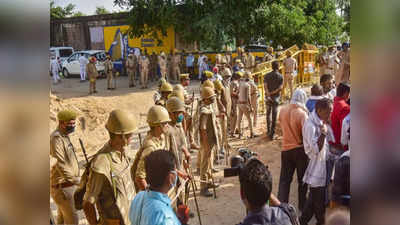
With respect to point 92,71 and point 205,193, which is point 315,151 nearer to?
point 205,193

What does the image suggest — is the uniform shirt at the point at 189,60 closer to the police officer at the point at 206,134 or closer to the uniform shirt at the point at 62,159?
the police officer at the point at 206,134

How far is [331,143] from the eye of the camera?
4711mm

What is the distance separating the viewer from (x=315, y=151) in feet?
14.2

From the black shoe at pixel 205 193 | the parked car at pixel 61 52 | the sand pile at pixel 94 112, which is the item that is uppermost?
the parked car at pixel 61 52

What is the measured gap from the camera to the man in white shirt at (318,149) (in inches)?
168

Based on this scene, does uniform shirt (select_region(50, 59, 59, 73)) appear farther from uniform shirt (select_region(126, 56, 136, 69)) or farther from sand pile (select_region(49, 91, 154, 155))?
sand pile (select_region(49, 91, 154, 155))

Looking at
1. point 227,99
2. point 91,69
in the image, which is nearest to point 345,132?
point 227,99

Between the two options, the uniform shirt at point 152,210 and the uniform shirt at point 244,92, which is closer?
the uniform shirt at point 152,210

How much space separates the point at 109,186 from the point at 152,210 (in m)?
1.04

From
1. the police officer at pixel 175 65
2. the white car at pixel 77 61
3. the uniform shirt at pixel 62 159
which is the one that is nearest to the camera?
the uniform shirt at pixel 62 159

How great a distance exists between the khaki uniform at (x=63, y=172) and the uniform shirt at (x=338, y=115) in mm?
3393

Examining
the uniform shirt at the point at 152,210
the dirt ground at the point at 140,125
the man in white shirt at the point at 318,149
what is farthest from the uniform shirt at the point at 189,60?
the uniform shirt at the point at 152,210

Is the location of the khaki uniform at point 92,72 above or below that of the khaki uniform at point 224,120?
above
